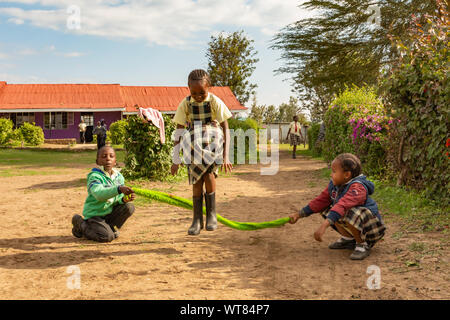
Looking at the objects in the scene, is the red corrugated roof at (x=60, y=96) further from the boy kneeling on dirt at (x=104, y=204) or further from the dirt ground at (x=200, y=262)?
the boy kneeling on dirt at (x=104, y=204)

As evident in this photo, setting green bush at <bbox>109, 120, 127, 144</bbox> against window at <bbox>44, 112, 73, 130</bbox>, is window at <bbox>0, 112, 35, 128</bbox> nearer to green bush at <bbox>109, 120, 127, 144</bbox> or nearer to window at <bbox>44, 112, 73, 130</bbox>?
window at <bbox>44, 112, 73, 130</bbox>

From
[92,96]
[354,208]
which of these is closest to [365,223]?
[354,208]

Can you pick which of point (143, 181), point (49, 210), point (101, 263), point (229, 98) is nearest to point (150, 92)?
point (229, 98)

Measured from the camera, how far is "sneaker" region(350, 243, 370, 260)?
4.12 meters

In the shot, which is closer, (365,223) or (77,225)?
(365,223)

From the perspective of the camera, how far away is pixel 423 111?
250 inches

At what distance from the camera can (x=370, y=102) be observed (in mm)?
10227

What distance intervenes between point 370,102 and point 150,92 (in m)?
27.8

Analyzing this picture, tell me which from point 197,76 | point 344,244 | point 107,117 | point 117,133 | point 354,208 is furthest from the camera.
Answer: point 107,117

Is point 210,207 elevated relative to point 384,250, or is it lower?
elevated

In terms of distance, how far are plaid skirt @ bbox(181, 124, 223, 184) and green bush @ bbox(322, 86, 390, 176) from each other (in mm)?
4109

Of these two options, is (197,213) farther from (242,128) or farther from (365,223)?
(242,128)

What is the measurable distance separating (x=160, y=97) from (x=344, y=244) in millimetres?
31955
